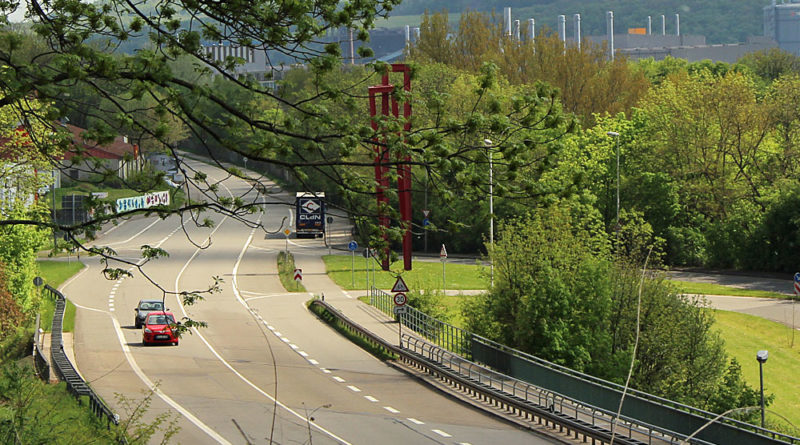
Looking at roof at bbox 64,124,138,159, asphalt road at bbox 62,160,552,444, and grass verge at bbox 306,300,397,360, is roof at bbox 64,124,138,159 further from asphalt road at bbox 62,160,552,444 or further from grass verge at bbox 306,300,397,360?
grass verge at bbox 306,300,397,360

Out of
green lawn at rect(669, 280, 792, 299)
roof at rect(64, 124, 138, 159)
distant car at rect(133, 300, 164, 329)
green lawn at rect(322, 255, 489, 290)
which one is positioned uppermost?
roof at rect(64, 124, 138, 159)

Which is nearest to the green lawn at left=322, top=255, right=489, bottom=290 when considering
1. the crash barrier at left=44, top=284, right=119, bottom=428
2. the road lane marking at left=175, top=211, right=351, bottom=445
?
the road lane marking at left=175, top=211, right=351, bottom=445

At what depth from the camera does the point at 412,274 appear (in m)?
62.1

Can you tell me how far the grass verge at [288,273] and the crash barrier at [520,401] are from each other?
17.6 meters

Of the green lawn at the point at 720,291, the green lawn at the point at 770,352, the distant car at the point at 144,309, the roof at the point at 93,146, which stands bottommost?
the green lawn at the point at 770,352

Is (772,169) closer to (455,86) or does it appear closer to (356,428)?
(455,86)

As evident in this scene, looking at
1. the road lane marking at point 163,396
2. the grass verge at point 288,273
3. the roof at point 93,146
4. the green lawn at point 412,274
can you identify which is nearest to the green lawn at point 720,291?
the green lawn at point 412,274

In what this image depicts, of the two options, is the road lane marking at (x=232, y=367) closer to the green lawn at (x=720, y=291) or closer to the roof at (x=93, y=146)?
the roof at (x=93, y=146)

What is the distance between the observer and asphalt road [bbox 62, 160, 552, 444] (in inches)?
981

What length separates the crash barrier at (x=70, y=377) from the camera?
2142 centimetres

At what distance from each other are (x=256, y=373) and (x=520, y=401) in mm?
10923

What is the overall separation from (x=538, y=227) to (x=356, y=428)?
12228 millimetres

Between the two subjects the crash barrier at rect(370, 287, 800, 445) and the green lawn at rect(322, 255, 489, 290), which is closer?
the crash barrier at rect(370, 287, 800, 445)

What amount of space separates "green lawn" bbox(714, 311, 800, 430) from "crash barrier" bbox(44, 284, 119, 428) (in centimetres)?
2075
